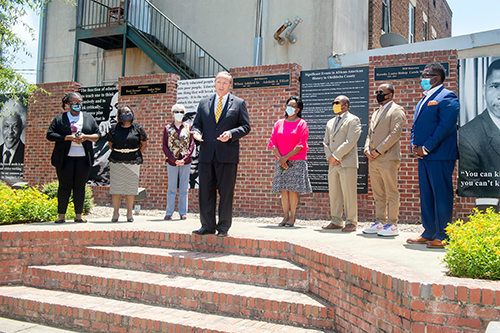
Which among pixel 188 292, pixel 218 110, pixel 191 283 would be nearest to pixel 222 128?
pixel 218 110

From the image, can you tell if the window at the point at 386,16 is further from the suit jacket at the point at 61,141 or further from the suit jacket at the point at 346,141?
the suit jacket at the point at 61,141

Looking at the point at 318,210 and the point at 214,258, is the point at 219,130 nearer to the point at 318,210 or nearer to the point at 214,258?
the point at 214,258

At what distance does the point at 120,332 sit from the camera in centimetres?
370

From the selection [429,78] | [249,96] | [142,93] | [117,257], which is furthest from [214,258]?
[142,93]

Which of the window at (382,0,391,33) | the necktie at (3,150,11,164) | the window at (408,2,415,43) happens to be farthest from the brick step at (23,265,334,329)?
the window at (408,2,415,43)

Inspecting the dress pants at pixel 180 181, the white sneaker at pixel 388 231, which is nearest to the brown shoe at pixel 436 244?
the white sneaker at pixel 388 231

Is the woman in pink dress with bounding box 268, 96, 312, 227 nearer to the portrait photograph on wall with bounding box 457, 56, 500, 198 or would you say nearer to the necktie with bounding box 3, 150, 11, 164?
the portrait photograph on wall with bounding box 457, 56, 500, 198

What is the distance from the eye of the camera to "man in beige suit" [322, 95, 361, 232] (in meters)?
5.73

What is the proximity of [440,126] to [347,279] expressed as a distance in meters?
1.99

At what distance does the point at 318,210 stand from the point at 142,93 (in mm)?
5029

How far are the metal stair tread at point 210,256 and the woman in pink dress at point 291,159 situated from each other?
1.97 m

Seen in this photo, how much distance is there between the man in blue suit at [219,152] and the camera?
475 centimetres

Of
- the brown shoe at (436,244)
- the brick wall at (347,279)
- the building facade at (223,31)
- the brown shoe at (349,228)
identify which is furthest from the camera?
the building facade at (223,31)

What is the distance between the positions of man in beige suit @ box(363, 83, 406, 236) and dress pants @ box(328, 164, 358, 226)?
352 mm
